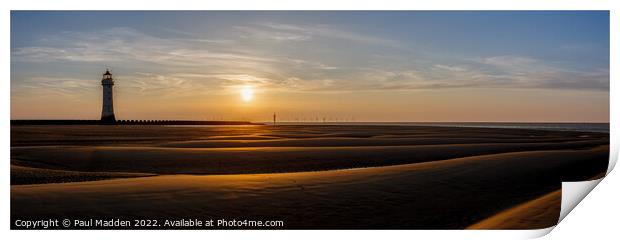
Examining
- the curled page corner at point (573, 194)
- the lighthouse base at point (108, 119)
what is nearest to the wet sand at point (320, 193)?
the curled page corner at point (573, 194)

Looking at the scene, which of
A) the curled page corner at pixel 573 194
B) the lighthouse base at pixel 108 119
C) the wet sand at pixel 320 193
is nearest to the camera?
the wet sand at pixel 320 193

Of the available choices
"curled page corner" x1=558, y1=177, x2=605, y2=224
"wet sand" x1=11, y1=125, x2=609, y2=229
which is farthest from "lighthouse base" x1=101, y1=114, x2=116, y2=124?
"curled page corner" x1=558, y1=177, x2=605, y2=224

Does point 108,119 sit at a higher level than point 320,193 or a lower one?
higher

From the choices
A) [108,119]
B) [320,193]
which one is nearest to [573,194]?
[320,193]

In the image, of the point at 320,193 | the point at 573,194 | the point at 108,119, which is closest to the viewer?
the point at 573,194

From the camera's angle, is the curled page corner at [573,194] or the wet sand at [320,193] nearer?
the wet sand at [320,193]

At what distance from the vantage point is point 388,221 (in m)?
8.84

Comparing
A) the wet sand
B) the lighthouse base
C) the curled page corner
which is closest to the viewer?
the wet sand

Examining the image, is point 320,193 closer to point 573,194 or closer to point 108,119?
point 573,194

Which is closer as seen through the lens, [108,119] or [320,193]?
[320,193]

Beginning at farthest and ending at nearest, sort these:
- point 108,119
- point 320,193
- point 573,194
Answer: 1. point 108,119
2. point 320,193
3. point 573,194

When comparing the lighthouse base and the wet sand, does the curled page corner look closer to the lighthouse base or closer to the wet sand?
the wet sand

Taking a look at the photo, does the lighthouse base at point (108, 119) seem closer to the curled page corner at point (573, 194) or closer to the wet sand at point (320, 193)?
the wet sand at point (320, 193)
